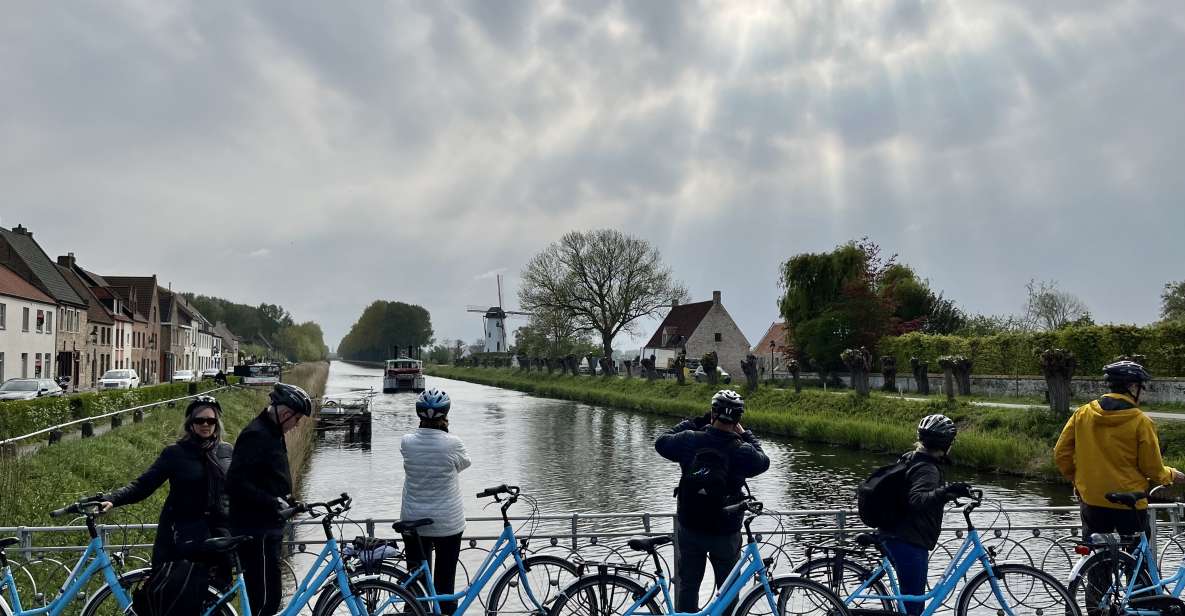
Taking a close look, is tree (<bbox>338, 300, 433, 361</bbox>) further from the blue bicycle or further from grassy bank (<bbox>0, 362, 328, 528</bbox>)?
the blue bicycle

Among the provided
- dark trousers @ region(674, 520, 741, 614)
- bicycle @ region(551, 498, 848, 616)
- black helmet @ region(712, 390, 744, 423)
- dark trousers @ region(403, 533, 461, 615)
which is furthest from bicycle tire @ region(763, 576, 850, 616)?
dark trousers @ region(403, 533, 461, 615)

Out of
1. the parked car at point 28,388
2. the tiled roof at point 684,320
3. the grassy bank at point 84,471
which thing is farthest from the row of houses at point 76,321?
the tiled roof at point 684,320

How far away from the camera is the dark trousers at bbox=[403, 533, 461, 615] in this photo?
5746 millimetres

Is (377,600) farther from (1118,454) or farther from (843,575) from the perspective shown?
(1118,454)

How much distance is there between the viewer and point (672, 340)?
8362cm

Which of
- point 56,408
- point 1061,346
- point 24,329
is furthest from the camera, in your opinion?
point 24,329

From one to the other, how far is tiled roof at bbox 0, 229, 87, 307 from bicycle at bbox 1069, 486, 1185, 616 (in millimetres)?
53623

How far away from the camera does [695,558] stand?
219 inches

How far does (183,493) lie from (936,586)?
4.81 m

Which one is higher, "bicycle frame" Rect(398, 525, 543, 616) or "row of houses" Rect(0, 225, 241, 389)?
"row of houses" Rect(0, 225, 241, 389)

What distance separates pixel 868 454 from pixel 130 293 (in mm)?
59724

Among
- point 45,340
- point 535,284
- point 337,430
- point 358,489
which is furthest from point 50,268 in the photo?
point 358,489

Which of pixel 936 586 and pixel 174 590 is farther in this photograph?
pixel 936 586

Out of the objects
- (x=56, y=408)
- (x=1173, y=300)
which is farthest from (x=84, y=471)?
(x=1173, y=300)
